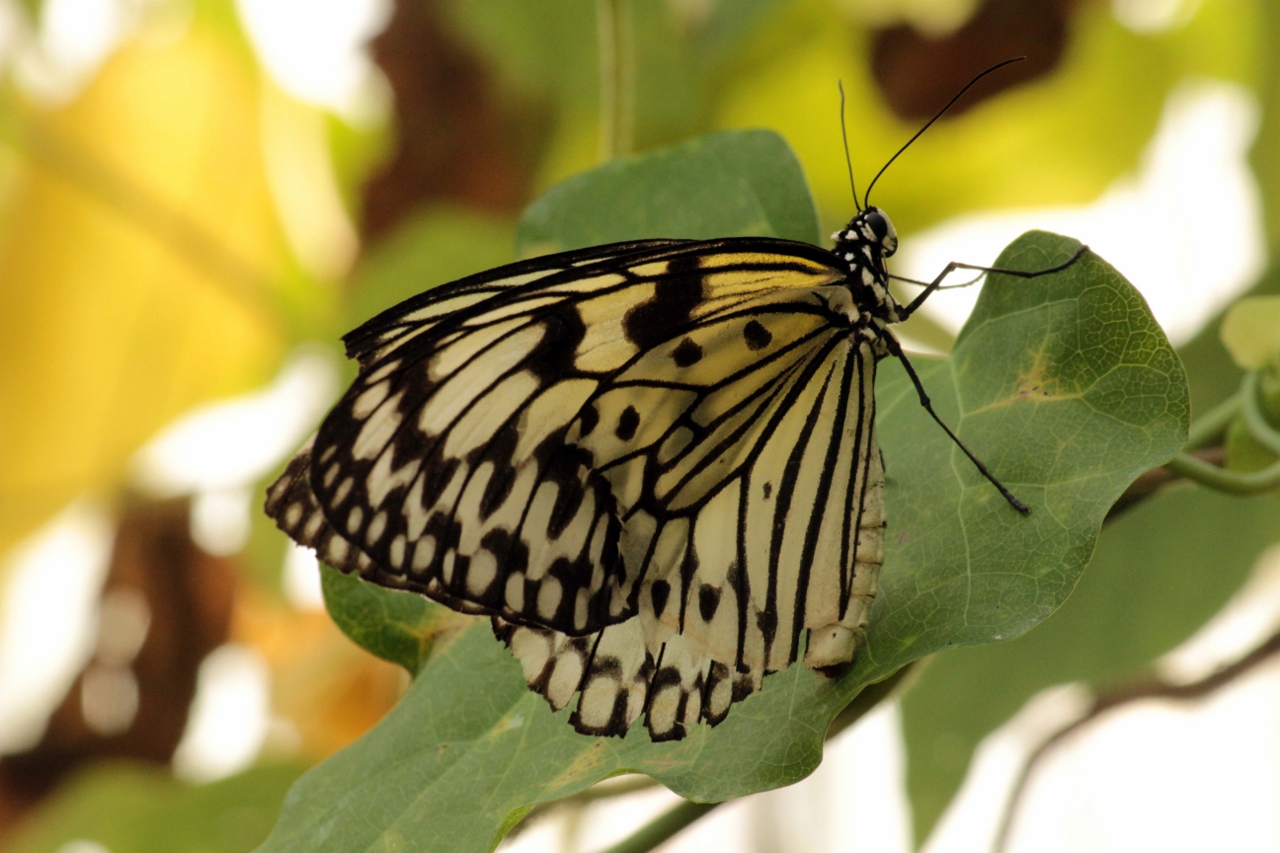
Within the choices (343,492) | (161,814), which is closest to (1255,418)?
(343,492)

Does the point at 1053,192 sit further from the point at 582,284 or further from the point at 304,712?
the point at 304,712

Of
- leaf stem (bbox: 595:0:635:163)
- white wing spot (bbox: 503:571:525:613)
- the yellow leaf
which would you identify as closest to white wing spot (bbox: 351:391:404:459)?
white wing spot (bbox: 503:571:525:613)

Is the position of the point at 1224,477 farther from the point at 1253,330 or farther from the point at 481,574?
the point at 481,574

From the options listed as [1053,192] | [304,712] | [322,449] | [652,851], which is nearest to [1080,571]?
[652,851]

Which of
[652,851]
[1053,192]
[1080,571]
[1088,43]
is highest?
[1088,43]

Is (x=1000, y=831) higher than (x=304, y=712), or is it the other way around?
(x=304, y=712)

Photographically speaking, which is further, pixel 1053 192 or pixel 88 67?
pixel 88 67
